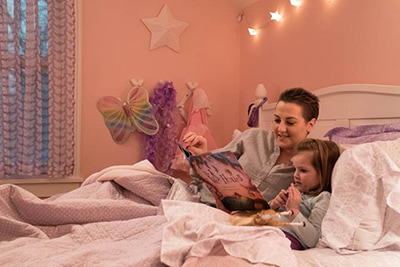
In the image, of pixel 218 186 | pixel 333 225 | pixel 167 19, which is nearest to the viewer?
pixel 333 225

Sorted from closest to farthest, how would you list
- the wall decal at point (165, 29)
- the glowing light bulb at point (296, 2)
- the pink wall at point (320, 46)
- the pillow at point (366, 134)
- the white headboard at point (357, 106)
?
the pillow at point (366, 134), the white headboard at point (357, 106), the pink wall at point (320, 46), the glowing light bulb at point (296, 2), the wall decal at point (165, 29)

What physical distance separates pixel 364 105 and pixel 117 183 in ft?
3.87

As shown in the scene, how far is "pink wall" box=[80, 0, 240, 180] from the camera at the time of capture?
2846 mm

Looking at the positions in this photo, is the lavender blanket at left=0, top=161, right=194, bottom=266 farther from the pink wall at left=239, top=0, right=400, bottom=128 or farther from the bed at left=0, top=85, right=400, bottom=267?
the pink wall at left=239, top=0, right=400, bottom=128

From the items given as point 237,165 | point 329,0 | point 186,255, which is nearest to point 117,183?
point 237,165

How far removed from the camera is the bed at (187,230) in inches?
34.7

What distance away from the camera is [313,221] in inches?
47.4

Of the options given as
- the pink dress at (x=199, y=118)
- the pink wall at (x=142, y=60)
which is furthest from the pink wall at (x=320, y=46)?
the pink dress at (x=199, y=118)

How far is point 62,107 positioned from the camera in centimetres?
267

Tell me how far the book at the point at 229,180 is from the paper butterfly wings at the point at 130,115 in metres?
1.61

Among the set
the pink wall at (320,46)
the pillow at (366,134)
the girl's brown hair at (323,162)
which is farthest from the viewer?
the pink wall at (320,46)

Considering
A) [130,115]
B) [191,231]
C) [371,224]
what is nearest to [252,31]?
[130,115]

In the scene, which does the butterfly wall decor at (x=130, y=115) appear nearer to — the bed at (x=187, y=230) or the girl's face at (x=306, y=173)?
the bed at (x=187, y=230)

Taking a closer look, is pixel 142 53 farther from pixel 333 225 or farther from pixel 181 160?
pixel 333 225
